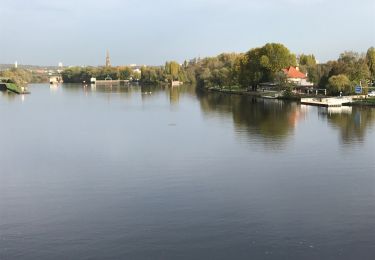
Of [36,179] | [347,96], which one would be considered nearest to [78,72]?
[347,96]

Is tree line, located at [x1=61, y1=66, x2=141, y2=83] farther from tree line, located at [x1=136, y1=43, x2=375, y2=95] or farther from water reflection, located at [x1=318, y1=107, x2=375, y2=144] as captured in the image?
water reflection, located at [x1=318, y1=107, x2=375, y2=144]

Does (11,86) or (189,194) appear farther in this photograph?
(11,86)

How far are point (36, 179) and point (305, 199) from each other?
7026 millimetres

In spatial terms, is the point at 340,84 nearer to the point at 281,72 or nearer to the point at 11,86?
the point at 281,72

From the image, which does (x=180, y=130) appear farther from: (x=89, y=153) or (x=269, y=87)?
(x=269, y=87)

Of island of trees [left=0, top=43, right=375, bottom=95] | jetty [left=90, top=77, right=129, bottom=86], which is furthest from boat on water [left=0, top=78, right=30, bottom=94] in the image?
jetty [left=90, top=77, right=129, bottom=86]

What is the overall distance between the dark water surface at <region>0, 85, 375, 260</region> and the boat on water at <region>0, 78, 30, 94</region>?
39459 mm

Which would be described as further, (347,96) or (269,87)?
(269,87)

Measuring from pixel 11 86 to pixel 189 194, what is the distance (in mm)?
56121

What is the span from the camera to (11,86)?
60750 millimetres

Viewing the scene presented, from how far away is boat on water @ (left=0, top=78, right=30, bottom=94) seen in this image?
188 ft

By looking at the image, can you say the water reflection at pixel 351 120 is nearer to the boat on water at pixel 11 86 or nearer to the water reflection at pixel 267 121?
the water reflection at pixel 267 121

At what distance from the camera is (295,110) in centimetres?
2953

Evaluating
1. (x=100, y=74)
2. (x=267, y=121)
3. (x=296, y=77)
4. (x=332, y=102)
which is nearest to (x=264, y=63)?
(x=296, y=77)
